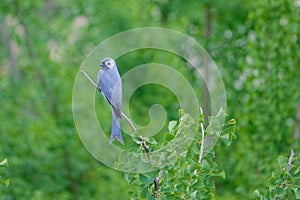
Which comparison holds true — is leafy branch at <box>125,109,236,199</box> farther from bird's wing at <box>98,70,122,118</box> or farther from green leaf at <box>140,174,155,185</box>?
bird's wing at <box>98,70,122,118</box>

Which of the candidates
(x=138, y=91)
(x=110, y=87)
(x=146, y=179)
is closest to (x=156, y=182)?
(x=146, y=179)

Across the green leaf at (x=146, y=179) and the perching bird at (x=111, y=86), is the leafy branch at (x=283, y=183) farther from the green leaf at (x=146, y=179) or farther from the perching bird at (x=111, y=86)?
the perching bird at (x=111, y=86)

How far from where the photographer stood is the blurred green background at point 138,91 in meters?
4.56

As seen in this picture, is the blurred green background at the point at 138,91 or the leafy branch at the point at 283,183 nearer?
the leafy branch at the point at 283,183

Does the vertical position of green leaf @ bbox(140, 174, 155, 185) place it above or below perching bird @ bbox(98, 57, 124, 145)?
below

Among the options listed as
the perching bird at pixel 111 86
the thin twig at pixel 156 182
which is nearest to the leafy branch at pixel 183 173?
the thin twig at pixel 156 182

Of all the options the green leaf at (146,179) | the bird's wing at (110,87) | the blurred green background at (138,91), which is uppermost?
the blurred green background at (138,91)

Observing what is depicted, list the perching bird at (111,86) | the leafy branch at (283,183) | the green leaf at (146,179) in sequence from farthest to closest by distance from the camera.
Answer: the leafy branch at (283,183), the green leaf at (146,179), the perching bird at (111,86)

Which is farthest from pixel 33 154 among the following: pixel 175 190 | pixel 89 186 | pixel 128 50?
pixel 175 190

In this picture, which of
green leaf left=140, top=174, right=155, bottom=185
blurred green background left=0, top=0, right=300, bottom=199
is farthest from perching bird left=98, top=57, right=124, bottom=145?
blurred green background left=0, top=0, right=300, bottom=199

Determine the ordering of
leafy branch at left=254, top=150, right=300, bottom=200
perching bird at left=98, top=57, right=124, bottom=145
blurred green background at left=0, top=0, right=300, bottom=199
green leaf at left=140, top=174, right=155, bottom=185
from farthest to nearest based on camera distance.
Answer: blurred green background at left=0, top=0, right=300, bottom=199
leafy branch at left=254, top=150, right=300, bottom=200
green leaf at left=140, top=174, right=155, bottom=185
perching bird at left=98, top=57, right=124, bottom=145

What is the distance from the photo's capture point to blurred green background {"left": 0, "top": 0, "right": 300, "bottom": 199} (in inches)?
179

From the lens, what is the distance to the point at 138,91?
19.0 feet

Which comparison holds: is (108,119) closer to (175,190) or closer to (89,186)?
(89,186)
